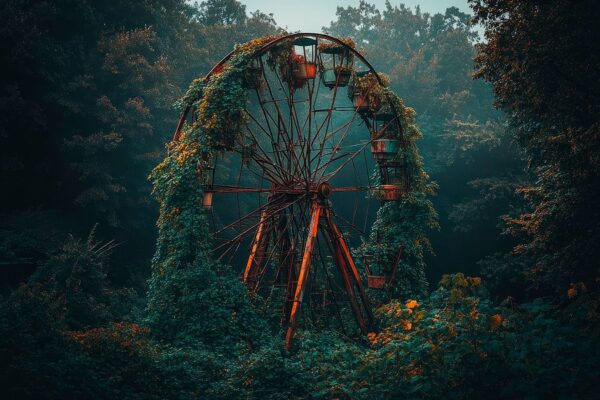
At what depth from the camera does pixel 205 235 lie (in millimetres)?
10961

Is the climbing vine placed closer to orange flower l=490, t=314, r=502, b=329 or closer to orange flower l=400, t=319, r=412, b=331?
orange flower l=400, t=319, r=412, b=331

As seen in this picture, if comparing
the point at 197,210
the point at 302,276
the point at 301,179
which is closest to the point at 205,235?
the point at 197,210

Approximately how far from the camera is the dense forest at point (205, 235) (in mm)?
6352

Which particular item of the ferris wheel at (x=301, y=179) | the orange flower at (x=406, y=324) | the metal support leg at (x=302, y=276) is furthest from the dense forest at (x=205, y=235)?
the ferris wheel at (x=301, y=179)

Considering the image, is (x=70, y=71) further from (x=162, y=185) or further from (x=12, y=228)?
(x=162, y=185)

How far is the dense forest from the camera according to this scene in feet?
20.8

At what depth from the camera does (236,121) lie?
454 inches

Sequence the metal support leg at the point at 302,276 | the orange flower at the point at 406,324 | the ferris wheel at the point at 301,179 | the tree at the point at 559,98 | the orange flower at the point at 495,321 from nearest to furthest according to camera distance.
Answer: the orange flower at the point at 495,321 → the orange flower at the point at 406,324 → the tree at the point at 559,98 → the metal support leg at the point at 302,276 → the ferris wheel at the point at 301,179

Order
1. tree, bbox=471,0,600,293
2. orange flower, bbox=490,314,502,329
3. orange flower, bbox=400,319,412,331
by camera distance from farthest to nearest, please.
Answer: tree, bbox=471,0,600,293 → orange flower, bbox=400,319,412,331 → orange flower, bbox=490,314,502,329

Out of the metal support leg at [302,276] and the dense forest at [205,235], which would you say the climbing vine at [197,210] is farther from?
the metal support leg at [302,276]

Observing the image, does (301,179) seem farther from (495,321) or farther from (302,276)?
(495,321)

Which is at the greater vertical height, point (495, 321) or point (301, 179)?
point (301, 179)

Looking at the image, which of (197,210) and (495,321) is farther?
(197,210)

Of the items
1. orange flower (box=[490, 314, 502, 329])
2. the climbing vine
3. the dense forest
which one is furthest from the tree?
orange flower (box=[490, 314, 502, 329])
